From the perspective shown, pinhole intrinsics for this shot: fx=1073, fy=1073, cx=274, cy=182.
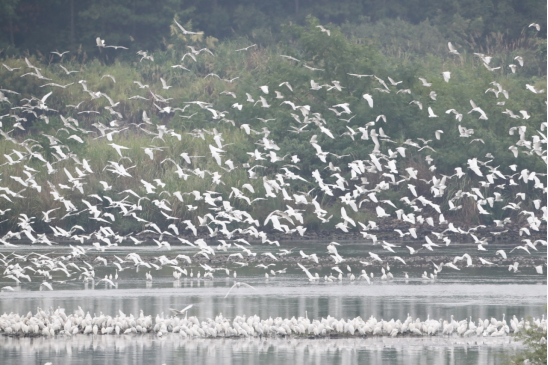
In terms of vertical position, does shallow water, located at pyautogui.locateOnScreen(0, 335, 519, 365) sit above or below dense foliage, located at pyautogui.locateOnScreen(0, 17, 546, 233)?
below

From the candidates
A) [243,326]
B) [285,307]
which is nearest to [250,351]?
[243,326]

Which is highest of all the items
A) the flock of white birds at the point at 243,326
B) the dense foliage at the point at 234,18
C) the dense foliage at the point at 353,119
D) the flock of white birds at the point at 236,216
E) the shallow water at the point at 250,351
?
the dense foliage at the point at 234,18

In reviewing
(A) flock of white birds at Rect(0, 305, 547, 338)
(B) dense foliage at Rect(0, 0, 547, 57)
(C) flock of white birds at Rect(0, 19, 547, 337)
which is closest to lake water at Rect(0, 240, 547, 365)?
(A) flock of white birds at Rect(0, 305, 547, 338)

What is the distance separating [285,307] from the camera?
27.5 metres

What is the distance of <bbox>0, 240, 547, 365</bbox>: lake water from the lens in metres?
22.1

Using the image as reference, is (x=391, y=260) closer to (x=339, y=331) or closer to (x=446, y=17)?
(x=339, y=331)

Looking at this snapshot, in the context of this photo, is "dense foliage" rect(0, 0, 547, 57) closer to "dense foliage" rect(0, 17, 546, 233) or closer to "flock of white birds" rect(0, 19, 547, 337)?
"dense foliage" rect(0, 17, 546, 233)

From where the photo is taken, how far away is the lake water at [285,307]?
22078 mm

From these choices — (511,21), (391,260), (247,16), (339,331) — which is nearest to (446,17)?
(511,21)

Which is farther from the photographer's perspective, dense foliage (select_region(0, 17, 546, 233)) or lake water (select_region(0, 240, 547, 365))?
dense foliage (select_region(0, 17, 546, 233))

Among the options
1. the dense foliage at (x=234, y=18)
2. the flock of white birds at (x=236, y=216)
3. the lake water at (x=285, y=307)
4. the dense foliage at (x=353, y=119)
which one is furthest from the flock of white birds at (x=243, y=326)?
the dense foliage at (x=234, y=18)

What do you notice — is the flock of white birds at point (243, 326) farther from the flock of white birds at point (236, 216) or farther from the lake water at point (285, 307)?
the lake water at point (285, 307)

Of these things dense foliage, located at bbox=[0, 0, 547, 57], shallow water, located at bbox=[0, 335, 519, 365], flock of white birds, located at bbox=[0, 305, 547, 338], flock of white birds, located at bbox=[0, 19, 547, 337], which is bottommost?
shallow water, located at bbox=[0, 335, 519, 365]

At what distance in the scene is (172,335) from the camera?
24.0 metres
